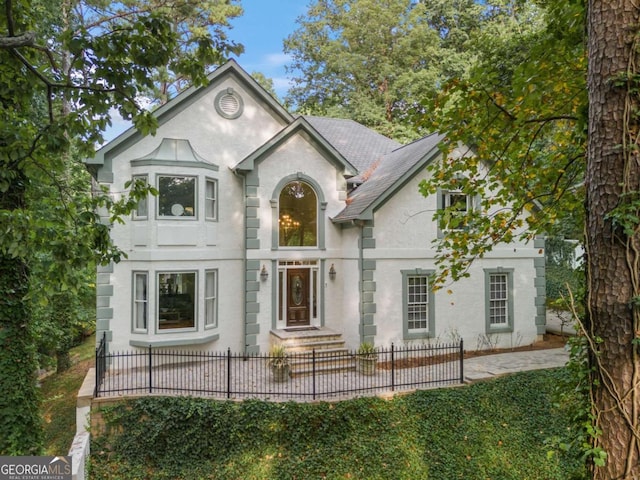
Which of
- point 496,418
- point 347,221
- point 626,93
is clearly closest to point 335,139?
point 347,221

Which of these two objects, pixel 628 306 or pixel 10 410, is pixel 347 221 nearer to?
pixel 10 410

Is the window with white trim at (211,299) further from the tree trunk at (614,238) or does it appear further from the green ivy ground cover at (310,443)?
the tree trunk at (614,238)

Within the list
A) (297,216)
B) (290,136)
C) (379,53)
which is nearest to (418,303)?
(297,216)

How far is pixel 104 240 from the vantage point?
20.4 feet

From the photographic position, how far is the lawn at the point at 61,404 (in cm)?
1057

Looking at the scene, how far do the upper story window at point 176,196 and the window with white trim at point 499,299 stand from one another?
413 inches

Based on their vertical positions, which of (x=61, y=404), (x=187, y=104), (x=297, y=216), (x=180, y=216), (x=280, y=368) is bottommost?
(x=61, y=404)

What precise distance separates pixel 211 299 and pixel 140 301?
2145mm

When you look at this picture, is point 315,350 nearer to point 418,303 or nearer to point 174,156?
point 418,303

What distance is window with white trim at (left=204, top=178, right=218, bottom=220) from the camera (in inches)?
535

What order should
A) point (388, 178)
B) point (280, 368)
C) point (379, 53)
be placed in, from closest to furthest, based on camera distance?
1. point (280, 368)
2. point (388, 178)
3. point (379, 53)

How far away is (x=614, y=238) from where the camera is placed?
9.20 ft

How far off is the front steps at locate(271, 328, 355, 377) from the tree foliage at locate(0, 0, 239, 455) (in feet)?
20.3

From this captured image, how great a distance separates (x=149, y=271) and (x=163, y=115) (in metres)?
4.96
